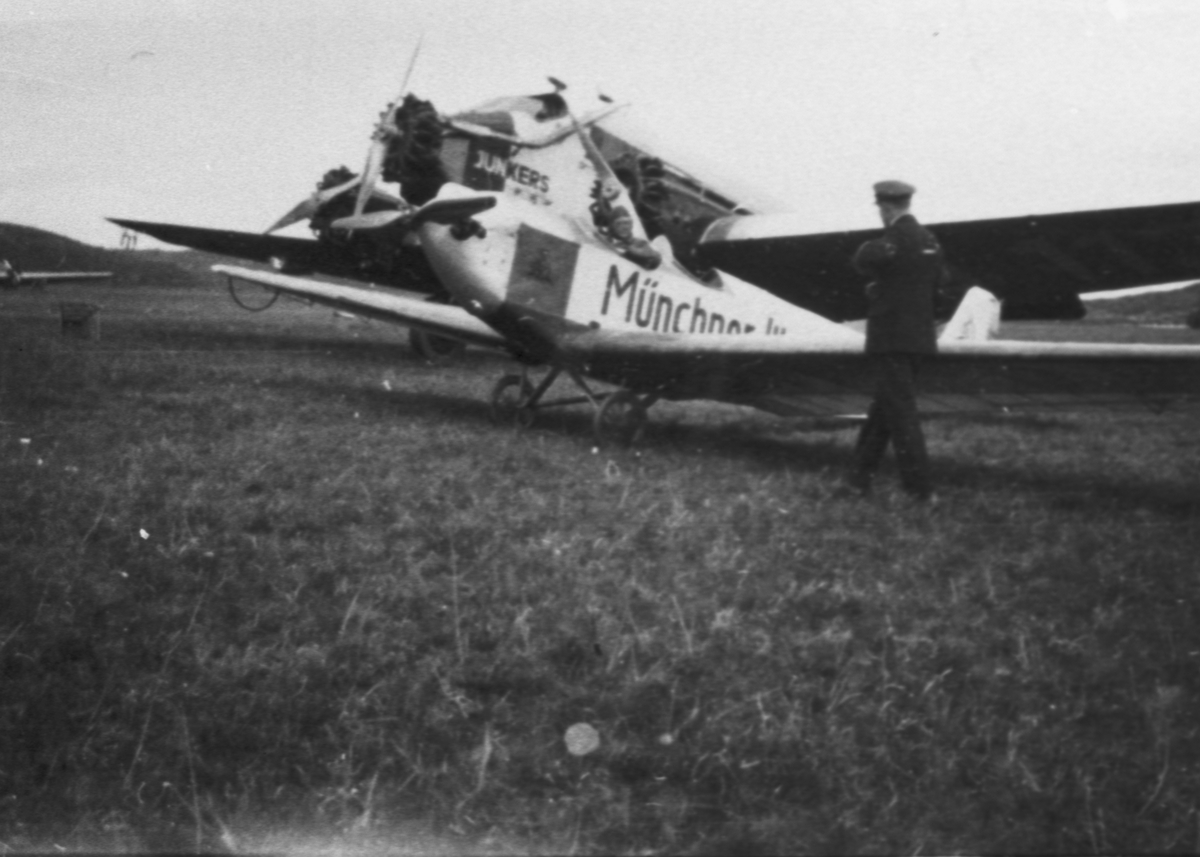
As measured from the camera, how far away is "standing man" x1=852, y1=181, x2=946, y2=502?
3281 mm

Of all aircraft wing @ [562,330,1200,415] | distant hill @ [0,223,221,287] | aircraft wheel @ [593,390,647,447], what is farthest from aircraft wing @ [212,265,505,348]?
distant hill @ [0,223,221,287]

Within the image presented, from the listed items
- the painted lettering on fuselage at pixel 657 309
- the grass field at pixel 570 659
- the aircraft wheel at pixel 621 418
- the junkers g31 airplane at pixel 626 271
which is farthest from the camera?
the painted lettering on fuselage at pixel 657 309

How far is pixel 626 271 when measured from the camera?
5129 millimetres

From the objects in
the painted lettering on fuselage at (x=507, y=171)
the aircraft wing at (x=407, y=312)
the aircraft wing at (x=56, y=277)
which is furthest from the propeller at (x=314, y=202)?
the aircraft wing at (x=56, y=277)

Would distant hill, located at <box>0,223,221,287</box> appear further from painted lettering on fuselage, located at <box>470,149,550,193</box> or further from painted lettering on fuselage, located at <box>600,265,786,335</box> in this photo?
painted lettering on fuselage, located at <box>600,265,786,335</box>

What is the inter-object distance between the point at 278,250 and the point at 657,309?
6.73m

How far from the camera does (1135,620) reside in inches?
77.8

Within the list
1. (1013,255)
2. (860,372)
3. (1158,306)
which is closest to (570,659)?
(860,372)

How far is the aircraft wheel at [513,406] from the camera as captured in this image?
17.1 ft

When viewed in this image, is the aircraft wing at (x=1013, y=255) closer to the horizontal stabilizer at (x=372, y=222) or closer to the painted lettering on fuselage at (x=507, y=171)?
the painted lettering on fuselage at (x=507, y=171)

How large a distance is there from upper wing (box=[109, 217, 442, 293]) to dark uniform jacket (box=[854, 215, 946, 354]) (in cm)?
620

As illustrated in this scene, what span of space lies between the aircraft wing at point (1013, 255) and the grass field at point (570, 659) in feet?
5.85

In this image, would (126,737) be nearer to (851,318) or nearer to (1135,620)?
(1135,620)

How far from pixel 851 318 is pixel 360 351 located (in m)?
4.67
